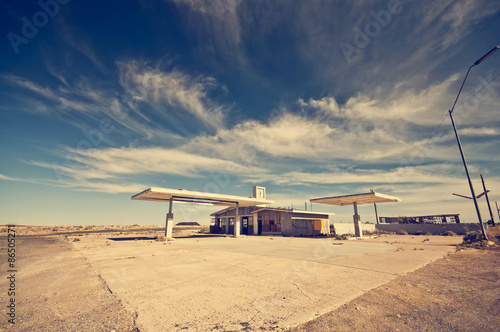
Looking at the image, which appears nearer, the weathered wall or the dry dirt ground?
the dry dirt ground

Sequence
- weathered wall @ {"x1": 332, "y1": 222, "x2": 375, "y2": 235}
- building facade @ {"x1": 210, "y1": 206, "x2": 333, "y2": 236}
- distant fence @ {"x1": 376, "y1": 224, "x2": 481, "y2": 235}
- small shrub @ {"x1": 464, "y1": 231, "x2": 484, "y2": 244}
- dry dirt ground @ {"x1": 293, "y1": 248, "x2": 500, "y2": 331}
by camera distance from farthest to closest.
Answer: weathered wall @ {"x1": 332, "y1": 222, "x2": 375, "y2": 235} < building facade @ {"x1": 210, "y1": 206, "x2": 333, "y2": 236} < distant fence @ {"x1": 376, "y1": 224, "x2": 481, "y2": 235} < small shrub @ {"x1": 464, "y1": 231, "x2": 484, "y2": 244} < dry dirt ground @ {"x1": 293, "y1": 248, "x2": 500, "y2": 331}

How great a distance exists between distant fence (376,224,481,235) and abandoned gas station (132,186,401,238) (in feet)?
45.7

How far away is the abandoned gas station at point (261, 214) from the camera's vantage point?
25.2 m

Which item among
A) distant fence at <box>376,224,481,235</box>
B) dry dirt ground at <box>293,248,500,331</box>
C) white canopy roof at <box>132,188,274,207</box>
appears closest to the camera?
dry dirt ground at <box>293,248,500,331</box>

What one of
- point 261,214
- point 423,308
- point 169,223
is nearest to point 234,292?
point 423,308

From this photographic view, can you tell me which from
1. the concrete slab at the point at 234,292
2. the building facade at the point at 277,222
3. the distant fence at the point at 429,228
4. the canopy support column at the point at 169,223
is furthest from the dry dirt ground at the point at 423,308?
the distant fence at the point at 429,228

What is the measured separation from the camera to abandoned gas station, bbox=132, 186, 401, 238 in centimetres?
2516

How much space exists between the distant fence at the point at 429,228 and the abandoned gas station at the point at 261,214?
13.9 meters

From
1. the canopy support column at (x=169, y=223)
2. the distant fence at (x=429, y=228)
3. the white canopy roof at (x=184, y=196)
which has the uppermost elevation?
the white canopy roof at (x=184, y=196)

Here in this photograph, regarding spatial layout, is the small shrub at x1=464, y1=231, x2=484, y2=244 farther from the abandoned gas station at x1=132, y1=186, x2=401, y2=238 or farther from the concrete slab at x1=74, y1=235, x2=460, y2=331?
the concrete slab at x1=74, y1=235, x2=460, y2=331

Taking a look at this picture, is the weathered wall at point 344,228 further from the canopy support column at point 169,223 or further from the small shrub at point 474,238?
the canopy support column at point 169,223

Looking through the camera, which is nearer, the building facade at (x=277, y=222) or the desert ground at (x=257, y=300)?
the desert ground at (x=257, y=300)

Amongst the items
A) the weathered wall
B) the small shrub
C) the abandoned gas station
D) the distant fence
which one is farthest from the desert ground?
the distant fence

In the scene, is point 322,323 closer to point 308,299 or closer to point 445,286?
point 308,299
